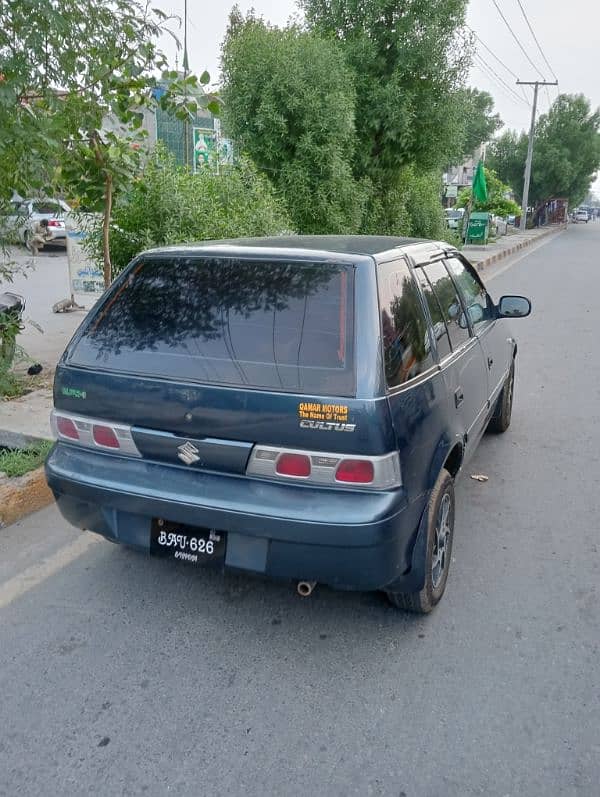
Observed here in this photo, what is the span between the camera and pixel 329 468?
268 cm

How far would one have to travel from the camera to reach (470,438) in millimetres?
3986

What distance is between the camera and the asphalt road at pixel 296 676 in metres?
2.35

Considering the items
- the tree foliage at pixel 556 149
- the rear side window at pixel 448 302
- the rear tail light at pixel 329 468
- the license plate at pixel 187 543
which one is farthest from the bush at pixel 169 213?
the tree foliage at pixel 556 149

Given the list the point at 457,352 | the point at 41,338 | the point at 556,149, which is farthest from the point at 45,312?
the point at 556,149

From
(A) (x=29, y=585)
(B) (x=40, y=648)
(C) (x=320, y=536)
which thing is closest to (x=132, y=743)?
(B) (x=40, y=648)

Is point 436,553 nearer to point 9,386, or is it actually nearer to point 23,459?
point 23,459

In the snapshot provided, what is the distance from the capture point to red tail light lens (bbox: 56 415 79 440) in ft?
10.3

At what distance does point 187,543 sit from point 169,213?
4.73m

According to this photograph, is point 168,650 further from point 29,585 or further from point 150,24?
point 150,24

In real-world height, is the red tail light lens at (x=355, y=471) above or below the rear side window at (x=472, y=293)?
below

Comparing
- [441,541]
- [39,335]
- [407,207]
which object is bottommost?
[39,335]

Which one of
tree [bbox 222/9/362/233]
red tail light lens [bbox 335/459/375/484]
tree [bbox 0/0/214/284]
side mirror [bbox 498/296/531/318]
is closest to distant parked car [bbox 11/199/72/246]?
tree [bbox 0/0/214/284]

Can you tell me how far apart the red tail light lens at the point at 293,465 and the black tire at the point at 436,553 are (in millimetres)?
651

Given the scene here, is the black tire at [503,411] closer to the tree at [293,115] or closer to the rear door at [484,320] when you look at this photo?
the rear door at [484,320]
